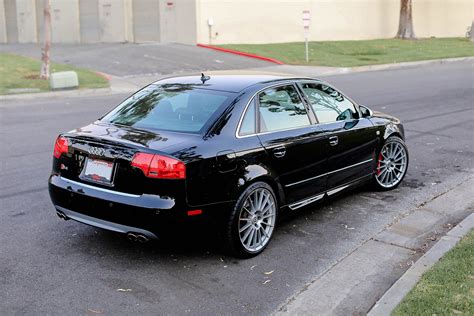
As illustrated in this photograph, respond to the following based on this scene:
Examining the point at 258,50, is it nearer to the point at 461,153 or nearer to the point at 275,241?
the point at 461,153

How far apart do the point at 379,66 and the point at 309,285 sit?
21.6 metres

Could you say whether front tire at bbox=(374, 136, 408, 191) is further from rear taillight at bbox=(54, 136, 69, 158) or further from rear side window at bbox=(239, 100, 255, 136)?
rear taillight at bbox=(54, 136, 69, 158)

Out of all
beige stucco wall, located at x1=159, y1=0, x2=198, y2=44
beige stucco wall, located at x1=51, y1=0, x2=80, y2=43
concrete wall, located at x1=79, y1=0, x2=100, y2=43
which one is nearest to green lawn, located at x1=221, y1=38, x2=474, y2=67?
beige stucco wall, located at x1=159, y1=0, x2=198, y2=44

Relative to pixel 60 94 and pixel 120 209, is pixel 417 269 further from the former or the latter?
pixel 60 94

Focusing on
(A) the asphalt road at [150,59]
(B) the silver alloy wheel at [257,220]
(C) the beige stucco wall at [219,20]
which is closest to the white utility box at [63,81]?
(A) the asphalt road at [150,59]

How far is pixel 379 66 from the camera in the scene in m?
24.7

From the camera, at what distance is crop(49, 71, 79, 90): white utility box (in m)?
16.8

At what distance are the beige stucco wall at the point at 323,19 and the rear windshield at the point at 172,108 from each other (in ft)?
83.5

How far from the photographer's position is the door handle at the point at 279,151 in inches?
198

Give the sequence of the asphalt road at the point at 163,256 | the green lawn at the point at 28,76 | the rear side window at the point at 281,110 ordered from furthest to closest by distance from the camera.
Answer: the green lawn at the point at 28,76, the rear side window at the point at 281,110, the asphalt road at the point at 163,256

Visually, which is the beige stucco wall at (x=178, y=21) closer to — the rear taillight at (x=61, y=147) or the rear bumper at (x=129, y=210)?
the rear taillight at (x=61, y=147)

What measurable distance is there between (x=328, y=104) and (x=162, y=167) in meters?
2.35

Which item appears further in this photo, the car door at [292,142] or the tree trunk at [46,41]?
the tree trunk at [46,41]

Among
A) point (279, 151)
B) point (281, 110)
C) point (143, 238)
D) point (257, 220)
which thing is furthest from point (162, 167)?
point (281, 110)
